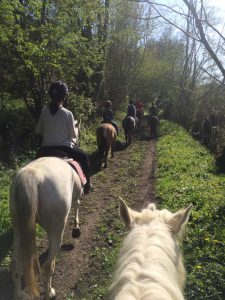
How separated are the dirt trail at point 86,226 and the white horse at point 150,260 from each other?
2.96 metres

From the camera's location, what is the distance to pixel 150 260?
7.37 feet

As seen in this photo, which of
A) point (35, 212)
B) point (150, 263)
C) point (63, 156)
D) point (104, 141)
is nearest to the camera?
point (150, 263)

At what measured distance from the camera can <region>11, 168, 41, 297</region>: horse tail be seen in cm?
427

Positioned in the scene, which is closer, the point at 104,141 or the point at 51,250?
the point at 51,250

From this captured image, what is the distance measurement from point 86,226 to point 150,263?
556 cm

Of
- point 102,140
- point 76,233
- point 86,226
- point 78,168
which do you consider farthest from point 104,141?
point 78,168

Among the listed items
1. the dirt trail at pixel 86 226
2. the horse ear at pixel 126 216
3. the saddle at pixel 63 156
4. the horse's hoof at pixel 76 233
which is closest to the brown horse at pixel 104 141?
the dirt trail at pixel 86 226

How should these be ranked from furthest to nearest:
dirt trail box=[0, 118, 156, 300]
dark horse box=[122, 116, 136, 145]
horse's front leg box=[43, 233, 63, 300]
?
dark horse box=[122, 116, 136, 145], dirt trail box=[0, 118, 156, 300], horse's front leg box=[43, 233, 63, 300]

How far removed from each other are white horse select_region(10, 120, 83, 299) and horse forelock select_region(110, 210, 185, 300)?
1.92 meters

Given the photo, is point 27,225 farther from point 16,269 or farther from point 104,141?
point 104,141

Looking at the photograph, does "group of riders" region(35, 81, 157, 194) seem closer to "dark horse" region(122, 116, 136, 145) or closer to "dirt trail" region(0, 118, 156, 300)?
"dirt trail" region(0, 118, 156, 300)

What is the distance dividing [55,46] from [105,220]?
635cm

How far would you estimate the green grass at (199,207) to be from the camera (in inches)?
207

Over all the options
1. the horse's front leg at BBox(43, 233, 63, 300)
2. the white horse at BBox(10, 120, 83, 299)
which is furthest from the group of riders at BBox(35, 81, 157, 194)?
the horse's front leg at BBox(43, 233, 63, 300)
